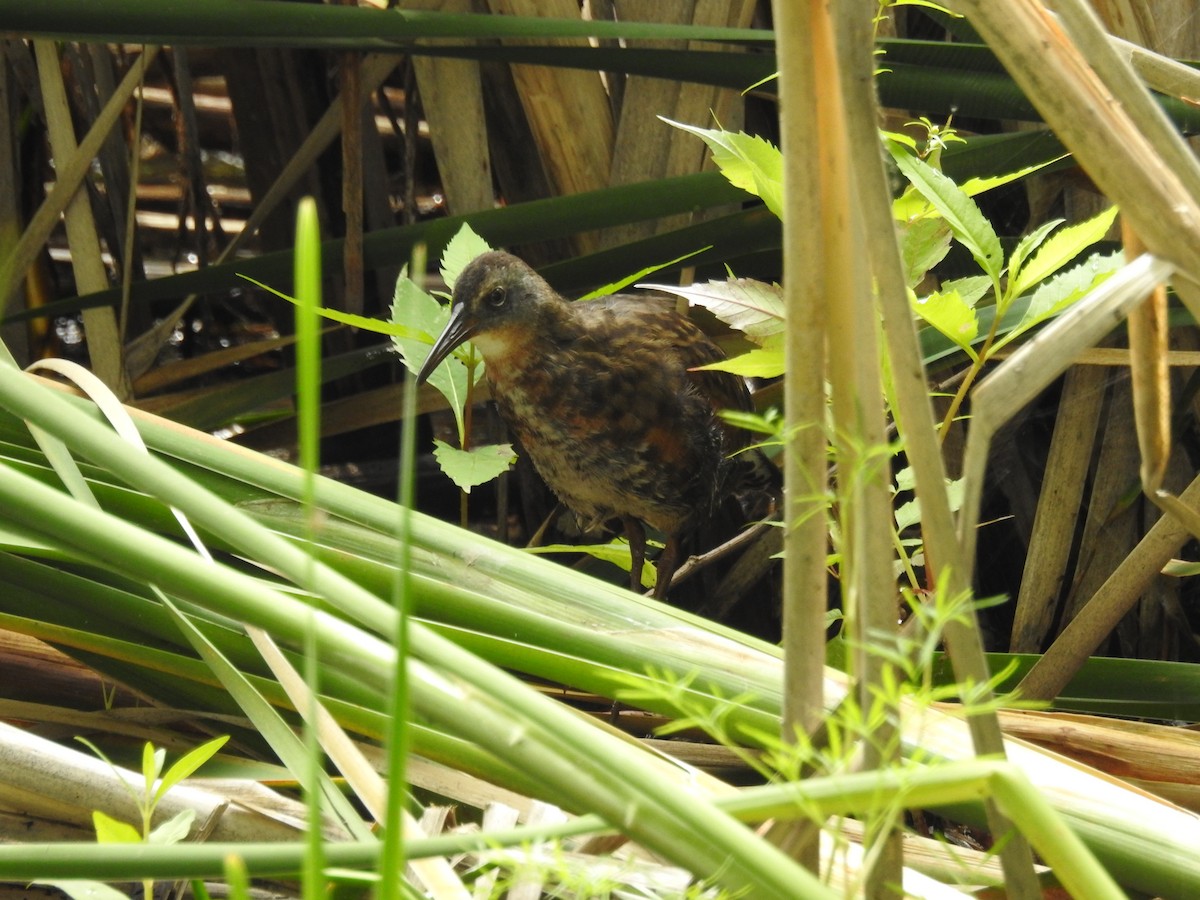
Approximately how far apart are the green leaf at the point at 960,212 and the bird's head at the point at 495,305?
976 mm

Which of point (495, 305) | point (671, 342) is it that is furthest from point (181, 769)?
point (671, 342)

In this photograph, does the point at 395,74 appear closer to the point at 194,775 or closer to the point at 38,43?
the point at 38,43

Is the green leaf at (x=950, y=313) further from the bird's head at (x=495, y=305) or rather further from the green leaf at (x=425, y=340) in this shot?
the bird's head at (x=495, y=305)

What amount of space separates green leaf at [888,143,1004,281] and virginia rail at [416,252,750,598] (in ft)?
3.67

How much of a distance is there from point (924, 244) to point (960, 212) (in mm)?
146

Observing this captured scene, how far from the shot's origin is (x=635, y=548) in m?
2.60

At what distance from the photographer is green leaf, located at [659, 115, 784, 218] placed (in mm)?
1396

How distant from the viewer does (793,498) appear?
0.79m

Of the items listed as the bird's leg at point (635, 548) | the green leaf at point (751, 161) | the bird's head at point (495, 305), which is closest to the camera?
the green leaf at point (751, 161)

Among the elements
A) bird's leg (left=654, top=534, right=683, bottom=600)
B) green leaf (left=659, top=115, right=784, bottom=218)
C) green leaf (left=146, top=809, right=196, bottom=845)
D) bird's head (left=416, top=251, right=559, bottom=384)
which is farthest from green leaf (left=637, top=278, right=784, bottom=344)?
bird's leg (left=654, top=534, right=683, bottom=600)

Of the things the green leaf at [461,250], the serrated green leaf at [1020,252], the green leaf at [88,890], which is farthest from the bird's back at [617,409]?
the green leaf at [88,890]

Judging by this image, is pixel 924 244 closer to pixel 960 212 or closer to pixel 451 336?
pixel 960 212

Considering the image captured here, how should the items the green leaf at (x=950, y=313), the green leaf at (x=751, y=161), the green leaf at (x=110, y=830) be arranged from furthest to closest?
1. the green leaf at (x=751, y=161)
2. the green leaf at (x=950, y=313)
3. the green leaf at (x=110, y=830)

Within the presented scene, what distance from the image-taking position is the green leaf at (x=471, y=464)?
1.77 metres
